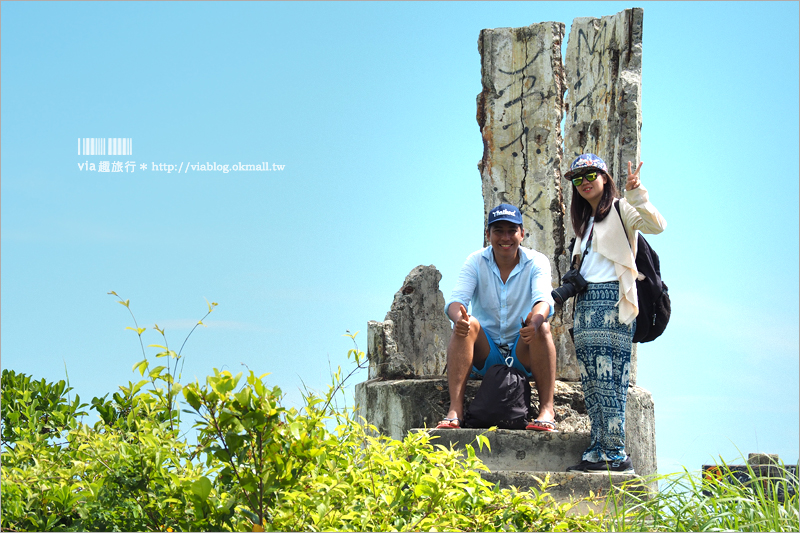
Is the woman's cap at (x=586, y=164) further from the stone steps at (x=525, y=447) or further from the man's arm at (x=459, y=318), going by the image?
the stone steps at (x=525, y=447)

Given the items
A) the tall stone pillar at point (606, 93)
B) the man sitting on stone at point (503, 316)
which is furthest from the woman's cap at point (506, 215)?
the tall stone pillar at point (606, 93)

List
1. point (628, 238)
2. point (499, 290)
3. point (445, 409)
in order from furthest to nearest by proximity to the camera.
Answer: point (445, 409), point (499, 290), point (628, 238)

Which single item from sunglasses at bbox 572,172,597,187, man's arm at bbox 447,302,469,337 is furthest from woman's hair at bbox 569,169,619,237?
man's arm at bbox 447,302,469,337

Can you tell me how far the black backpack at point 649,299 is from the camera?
514cm

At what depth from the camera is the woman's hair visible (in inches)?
206

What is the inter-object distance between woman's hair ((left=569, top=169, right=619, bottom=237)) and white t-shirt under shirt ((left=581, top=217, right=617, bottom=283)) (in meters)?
0.07

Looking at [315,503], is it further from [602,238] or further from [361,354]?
[602,238]

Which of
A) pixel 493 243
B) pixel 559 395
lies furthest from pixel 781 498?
pixel 493 243

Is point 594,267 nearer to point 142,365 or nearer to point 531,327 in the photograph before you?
point 531,327

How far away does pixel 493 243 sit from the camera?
225 inches

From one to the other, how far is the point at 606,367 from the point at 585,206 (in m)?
1.21

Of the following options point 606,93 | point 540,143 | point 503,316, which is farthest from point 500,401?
point 606,93

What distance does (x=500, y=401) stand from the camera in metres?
5.41

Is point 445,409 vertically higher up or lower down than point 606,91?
lower down
